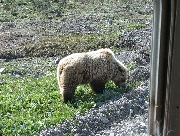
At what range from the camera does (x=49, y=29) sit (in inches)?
696

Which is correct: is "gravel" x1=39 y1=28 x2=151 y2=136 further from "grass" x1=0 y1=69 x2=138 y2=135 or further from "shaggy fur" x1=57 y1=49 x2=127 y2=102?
"shaggy fur" x1=57 y1=49 x2=127 y2=102

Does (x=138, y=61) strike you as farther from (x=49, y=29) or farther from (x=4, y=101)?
(x=49, y=29)

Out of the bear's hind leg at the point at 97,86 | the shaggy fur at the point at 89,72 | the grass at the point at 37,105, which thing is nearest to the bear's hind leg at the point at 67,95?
the shaggy fur at the point at 89,72

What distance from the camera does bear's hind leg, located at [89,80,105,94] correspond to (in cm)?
889

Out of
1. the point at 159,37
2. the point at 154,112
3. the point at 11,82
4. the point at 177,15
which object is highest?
the point at 177,15

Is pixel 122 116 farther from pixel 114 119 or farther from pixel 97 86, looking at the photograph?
pixel 97 86

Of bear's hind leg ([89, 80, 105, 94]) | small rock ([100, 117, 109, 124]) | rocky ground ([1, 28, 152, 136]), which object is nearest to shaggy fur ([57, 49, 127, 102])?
bear's hind leg ([89, 80, 105, 94])

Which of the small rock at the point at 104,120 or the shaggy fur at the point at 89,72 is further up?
the shaggy fur at the point at 89,72

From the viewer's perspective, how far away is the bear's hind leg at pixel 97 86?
350 inches

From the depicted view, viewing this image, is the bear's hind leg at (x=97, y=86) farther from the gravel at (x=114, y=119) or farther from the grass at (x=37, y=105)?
the gravel at (x=114, y=119)

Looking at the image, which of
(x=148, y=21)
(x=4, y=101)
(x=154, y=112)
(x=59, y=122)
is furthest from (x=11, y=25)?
(x=154, y=112)

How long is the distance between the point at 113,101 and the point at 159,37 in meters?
5.97

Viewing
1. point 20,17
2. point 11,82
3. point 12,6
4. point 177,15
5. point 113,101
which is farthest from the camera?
point 12,6

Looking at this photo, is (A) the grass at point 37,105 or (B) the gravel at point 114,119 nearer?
(B) the gravel at point 114,119
